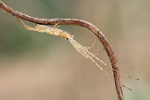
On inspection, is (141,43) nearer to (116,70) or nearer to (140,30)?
(140,30)

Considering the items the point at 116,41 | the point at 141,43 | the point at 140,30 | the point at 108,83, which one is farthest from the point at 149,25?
the point at 108,83

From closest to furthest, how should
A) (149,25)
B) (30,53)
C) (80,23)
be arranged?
(80,23) → (149,25) → (30,53)

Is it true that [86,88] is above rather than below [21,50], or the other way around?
below

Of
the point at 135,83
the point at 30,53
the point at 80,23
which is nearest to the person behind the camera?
the point at 80,23

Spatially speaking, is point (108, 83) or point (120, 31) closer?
point (108, 83)

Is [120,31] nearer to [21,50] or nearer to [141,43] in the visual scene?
[141,43]

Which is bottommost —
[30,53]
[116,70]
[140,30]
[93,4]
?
[116,70]

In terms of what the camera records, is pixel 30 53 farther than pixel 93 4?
Yes

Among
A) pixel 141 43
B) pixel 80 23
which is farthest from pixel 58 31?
pixel 141 43

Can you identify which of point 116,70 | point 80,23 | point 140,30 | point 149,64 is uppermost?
point 140,30
